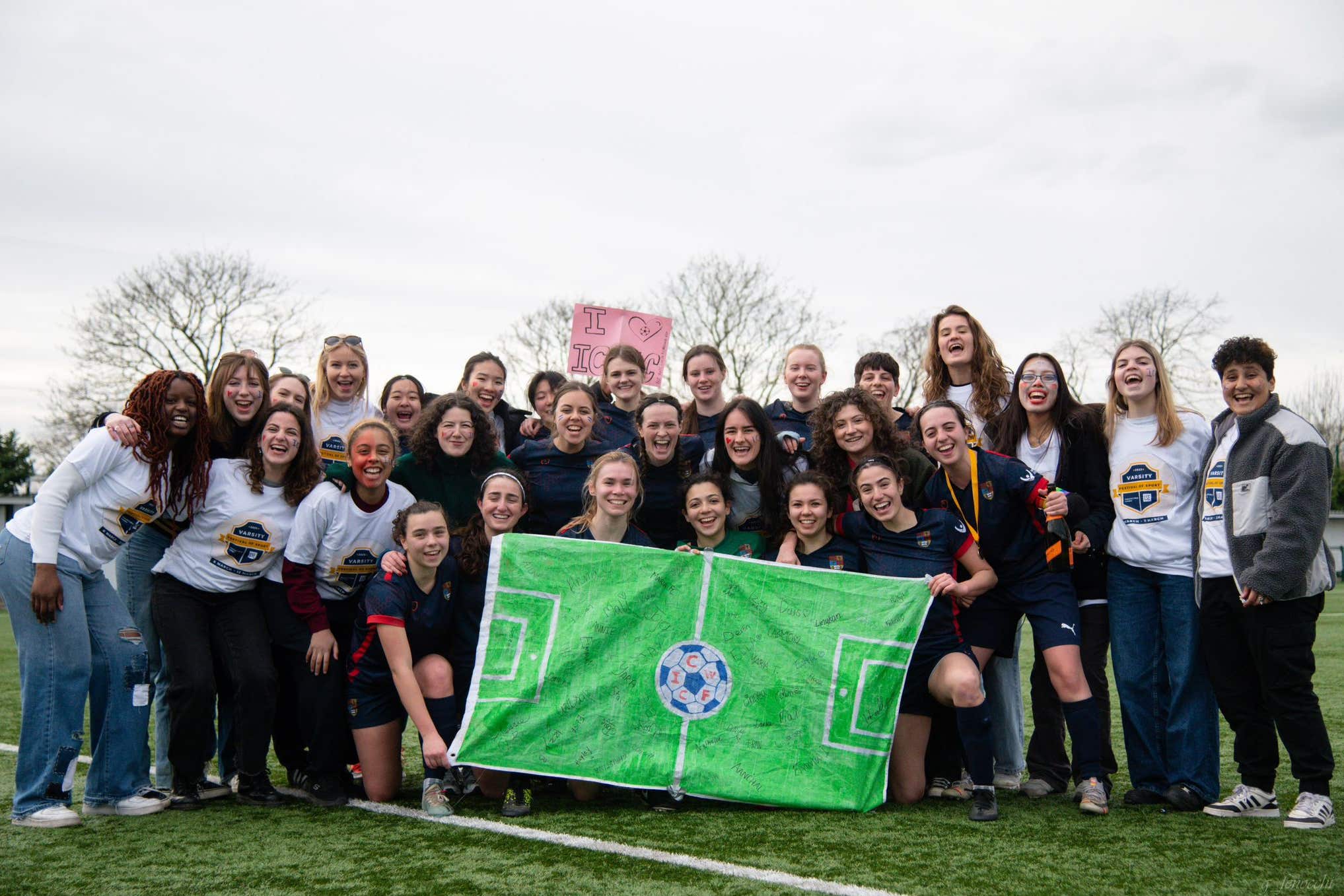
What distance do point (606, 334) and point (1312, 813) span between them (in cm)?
545

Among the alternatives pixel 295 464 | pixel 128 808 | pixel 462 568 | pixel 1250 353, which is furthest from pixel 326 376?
pixel 1250 353

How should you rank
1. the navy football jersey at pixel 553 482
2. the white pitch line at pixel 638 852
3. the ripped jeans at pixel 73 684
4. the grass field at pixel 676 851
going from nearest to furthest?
the white pitch line at pixel 638 852 < the grass field at pixel 676 851 < the ripped jeans at pixel 73 684 < the navy football jersey at pixel 553 482

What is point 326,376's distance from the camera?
582 centimetres

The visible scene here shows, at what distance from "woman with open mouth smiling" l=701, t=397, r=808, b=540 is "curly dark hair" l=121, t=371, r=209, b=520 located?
2.51 meters

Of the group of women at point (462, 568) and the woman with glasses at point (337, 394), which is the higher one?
the woman with glasses at point (337, 394)

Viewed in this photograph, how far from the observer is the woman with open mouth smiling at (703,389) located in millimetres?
6133

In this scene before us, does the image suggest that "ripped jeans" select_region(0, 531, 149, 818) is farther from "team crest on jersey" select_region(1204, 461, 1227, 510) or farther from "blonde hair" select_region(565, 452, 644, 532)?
"team crest on jersey" select_region(1204, 461, 1227, 510)

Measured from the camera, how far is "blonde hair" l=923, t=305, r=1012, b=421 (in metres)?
5.73

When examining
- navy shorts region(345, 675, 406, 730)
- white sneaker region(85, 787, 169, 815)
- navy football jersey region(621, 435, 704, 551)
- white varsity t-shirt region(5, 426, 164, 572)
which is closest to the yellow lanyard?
navy football jersey region(621, 435, 704, 551)

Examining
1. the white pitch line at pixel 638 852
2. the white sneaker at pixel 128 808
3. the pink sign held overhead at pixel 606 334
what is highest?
the pink sign held overhead at pixel 606 334

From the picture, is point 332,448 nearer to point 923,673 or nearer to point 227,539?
point 227,539

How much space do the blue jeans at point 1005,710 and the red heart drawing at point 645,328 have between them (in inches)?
148

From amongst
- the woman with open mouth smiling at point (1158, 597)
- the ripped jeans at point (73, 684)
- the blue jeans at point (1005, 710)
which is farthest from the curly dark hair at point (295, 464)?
the woman with open mouth smiling at point (1158, 597)

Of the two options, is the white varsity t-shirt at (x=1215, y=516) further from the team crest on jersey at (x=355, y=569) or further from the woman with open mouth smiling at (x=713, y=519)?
the team crest on jersey at (x=355, y=569)
